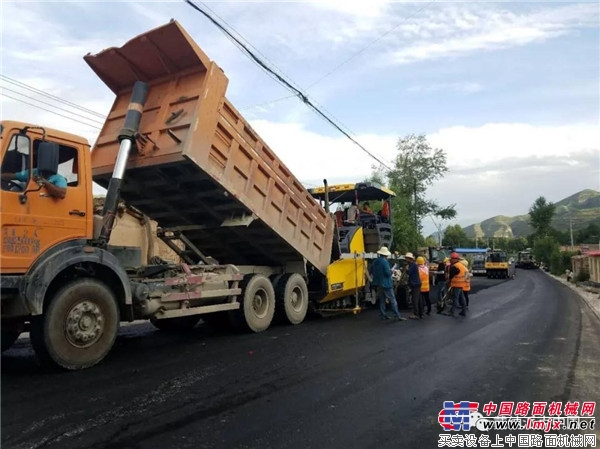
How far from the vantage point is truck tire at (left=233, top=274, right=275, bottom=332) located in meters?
7.72

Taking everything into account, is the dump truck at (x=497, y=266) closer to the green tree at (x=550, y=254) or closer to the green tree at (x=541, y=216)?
the green tree at (x=550, y=254)

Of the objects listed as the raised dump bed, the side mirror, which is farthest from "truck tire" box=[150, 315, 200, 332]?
the side mirror

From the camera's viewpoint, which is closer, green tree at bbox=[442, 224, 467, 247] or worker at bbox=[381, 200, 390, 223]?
worker at bbox=[381, 200, 390, 223]

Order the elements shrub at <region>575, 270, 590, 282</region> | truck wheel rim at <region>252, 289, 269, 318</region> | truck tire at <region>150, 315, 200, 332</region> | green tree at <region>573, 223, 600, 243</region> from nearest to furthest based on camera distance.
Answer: truck wheel rim at <region>252, 289, 269, 318</region> → truck tire at <region>150, 315, 200, 332</region> → shrub at <region>575, 270, 590, 282</region> → green tree at <region>573, 223, 600, 243</region>

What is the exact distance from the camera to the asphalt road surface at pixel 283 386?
11.7ft

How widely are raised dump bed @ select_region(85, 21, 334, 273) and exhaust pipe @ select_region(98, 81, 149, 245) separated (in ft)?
0.41

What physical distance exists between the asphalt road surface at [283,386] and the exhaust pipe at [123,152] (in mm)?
1612

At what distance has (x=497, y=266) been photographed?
3700 cm

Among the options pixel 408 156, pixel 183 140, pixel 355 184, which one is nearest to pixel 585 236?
pixel 408 156

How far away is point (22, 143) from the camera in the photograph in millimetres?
5000

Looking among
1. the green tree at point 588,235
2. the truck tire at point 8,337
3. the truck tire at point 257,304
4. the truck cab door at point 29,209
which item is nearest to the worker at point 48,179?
the truck cab door at point 29,209

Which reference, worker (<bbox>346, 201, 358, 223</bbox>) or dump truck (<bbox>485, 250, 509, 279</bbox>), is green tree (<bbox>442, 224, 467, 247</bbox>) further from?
worker (<bbox>346, 201, 358, 223</bbox>)

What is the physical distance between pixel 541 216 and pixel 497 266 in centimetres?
5549

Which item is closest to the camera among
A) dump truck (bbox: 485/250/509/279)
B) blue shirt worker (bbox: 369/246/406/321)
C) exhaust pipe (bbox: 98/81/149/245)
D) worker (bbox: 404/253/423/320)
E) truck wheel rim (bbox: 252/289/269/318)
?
exhaust pipe (bbox: 98/81/149/245)
